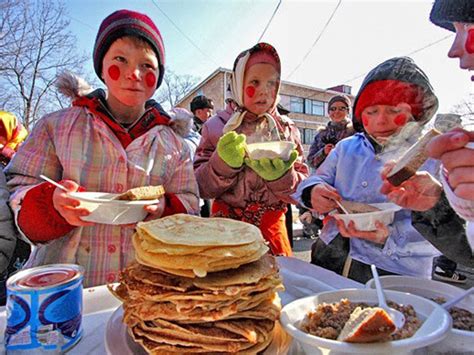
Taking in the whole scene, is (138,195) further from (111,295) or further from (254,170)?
(254,170)

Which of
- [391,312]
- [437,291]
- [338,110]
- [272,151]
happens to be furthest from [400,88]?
[338,110]

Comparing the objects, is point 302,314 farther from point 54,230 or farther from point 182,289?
point 54,230

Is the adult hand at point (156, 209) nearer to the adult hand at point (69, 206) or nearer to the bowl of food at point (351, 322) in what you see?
the adult hand at point (69, 206)

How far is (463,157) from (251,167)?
3.04ft

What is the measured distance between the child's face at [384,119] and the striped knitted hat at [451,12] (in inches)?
11.1

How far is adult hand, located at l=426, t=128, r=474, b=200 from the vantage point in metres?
0.73

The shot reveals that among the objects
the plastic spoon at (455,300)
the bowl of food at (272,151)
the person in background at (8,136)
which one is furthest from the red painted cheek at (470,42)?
the person in background at (8,136)

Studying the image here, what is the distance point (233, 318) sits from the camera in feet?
2.26

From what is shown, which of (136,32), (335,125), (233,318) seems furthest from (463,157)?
(335,125)

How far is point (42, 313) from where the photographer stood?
2.23ft

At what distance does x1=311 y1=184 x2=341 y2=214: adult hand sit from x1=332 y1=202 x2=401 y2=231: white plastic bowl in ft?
0.54

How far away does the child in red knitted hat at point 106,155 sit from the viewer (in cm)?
116

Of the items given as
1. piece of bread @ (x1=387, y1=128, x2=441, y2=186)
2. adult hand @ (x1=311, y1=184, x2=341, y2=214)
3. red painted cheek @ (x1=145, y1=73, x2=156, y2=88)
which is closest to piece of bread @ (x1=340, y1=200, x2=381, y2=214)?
adult hand @ (x1=311, y1=184, x2=341, y2=214)

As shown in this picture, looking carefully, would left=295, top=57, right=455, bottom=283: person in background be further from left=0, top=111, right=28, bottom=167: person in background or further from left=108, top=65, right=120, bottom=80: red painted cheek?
left=0, top=111, right=28, bottom=167: person in background
